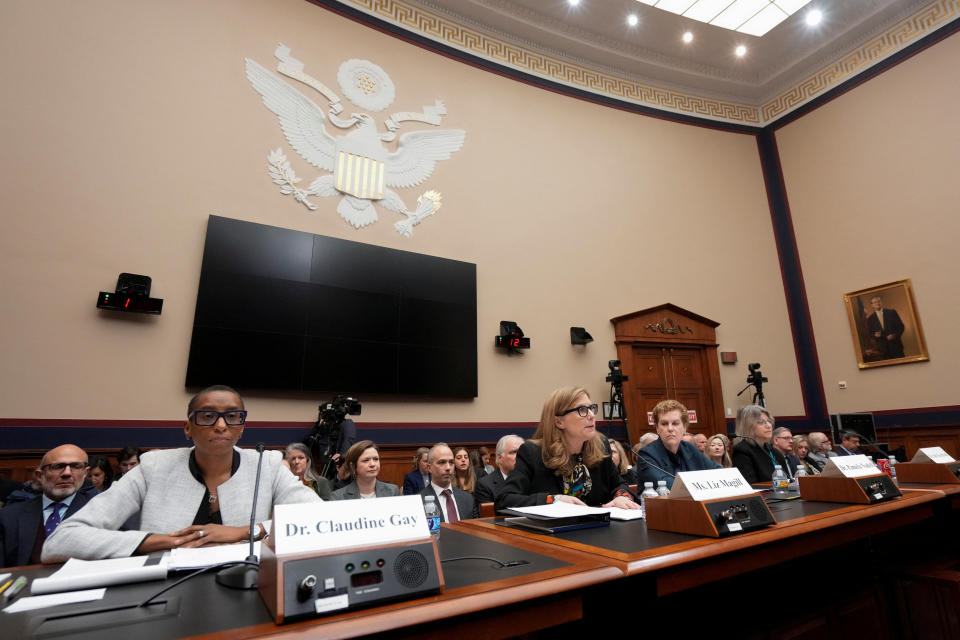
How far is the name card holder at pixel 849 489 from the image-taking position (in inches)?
78.6

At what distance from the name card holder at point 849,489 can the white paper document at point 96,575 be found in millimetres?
2350

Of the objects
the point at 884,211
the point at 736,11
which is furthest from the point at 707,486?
the point at 736,11

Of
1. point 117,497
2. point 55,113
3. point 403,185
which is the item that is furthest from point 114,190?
point 117,497

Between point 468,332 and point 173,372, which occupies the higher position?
point 468,332

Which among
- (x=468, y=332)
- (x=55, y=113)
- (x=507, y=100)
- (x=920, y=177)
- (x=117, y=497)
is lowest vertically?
(x=117, y=497)

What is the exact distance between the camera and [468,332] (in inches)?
225

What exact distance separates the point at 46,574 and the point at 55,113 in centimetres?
474

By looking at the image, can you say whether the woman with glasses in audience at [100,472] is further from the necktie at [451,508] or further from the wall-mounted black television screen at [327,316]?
the necktie at [451,508]

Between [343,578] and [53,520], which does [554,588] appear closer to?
[343,578]

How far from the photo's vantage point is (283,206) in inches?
204

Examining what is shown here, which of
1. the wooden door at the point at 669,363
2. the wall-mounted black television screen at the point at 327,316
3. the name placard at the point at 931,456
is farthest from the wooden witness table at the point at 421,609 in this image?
the wooden door at the point at 669,363

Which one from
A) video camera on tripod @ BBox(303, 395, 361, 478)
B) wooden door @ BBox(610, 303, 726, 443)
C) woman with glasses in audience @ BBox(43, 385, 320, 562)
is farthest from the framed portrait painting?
woman with glasses in audience @ BBox(43, 385, 320, 562)

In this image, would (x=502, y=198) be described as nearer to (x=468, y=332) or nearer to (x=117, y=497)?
(x=468, y=332)

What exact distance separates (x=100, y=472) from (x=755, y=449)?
471cm
